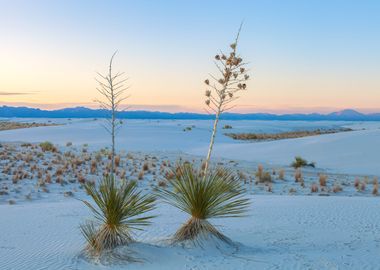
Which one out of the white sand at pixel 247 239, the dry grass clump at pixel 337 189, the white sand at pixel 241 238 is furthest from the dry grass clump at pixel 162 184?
the dry grass clump at pixel 337 189

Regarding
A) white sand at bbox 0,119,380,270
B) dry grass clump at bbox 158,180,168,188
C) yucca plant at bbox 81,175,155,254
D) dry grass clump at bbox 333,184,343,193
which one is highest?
yucca plant at bbox 81,175,155,254

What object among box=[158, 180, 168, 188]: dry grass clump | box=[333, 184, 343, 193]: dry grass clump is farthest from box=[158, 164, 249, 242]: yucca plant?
box=[333, 184, 343, 193]: dry grass clump

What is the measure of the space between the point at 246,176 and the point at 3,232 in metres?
11.1

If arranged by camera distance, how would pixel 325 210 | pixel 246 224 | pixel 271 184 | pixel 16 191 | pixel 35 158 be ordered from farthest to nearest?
pixel 35 158
pixel 271 184
pixel 16 191
pixel 325 210
pixel 246 224

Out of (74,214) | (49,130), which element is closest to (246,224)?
(74,214)

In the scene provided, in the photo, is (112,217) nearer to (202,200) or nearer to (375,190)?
(202,200)

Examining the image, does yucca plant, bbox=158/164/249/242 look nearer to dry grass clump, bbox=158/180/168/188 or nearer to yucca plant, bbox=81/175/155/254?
yucca plant, bbox=81/175/155/254

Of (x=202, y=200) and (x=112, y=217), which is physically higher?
(x=202, y=200)

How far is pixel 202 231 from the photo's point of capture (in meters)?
6.21

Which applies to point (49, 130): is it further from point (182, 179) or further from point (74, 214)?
point (182, 179)

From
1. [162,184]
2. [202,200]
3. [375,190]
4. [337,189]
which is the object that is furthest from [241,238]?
[375,190]

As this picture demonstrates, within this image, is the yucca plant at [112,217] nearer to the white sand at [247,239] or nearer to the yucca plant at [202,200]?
the white sand at [247,239]

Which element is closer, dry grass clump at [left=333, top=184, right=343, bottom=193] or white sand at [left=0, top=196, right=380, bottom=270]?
white sand at [left=0, top=196, right=380, bottom=270]

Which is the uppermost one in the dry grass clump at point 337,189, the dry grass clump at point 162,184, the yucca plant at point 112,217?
the yucca plant at point 112,217
